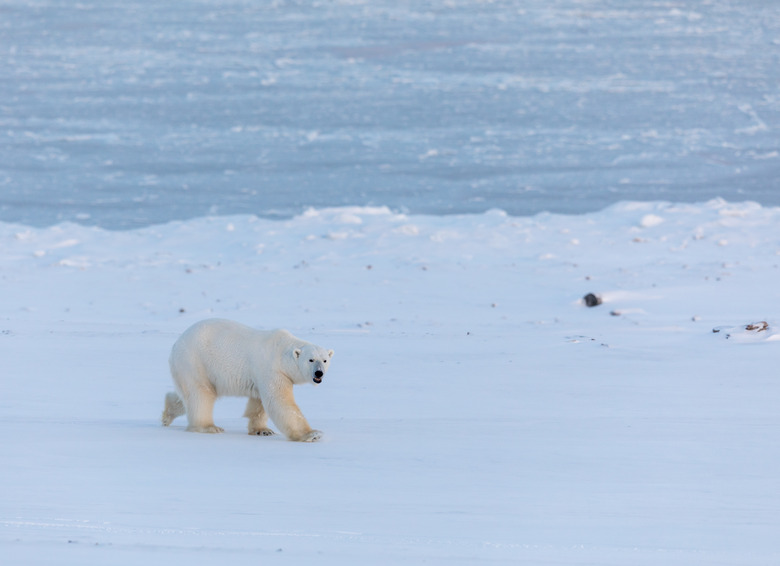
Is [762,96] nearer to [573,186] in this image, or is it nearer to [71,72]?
[573,186]

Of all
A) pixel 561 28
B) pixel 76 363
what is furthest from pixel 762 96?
pixel 76 363

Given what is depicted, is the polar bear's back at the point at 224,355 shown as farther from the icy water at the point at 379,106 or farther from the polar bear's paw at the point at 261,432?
the icy water at the point at 379,106

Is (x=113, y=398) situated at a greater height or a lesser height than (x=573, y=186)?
lesser

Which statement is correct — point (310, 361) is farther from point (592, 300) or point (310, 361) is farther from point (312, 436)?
point (592, 300)

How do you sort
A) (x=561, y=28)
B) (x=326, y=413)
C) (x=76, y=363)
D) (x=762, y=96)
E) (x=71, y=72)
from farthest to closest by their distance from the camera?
1. (x=561, y=28)
2. (x=71, y=72)
3. (x=762, y=96)
4. (x=76, y=363)
5. (x=326, y=413)

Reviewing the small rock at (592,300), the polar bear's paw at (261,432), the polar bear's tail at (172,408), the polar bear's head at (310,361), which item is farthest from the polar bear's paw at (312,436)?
the small rock at (592,300)

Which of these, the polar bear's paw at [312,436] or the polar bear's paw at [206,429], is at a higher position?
the polar bear's paw at [312,436]

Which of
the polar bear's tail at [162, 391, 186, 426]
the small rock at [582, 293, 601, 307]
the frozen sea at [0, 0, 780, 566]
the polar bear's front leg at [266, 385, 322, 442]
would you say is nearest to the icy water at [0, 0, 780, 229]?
the frozen sea at [0, 0, 780, 566]
